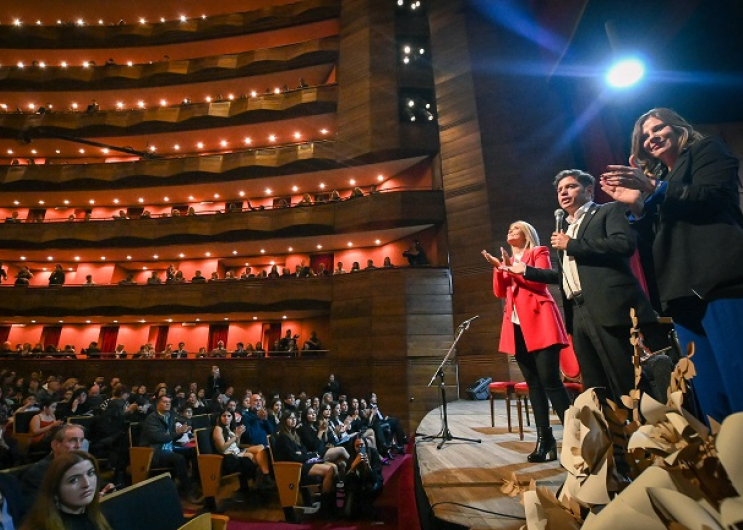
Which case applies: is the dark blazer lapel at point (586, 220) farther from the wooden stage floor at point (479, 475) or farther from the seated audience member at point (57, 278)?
the seated audience member at point (57, 278)

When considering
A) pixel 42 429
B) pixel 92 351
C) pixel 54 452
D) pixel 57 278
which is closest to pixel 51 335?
pixel 57 278

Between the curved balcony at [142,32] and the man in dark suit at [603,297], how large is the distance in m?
16.0

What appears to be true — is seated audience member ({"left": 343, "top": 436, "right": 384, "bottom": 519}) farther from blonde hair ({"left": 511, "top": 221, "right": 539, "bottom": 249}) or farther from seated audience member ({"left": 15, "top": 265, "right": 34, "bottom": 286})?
seated audience member ({"left": 15, "top": 265, "right": 34, "bottom": 286})

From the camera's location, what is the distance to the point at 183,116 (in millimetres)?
13898

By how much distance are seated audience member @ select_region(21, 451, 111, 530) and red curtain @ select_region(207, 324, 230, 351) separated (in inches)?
469

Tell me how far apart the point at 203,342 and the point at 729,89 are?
1412 cm

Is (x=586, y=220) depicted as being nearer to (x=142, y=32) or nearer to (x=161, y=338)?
(x=161, y=338)

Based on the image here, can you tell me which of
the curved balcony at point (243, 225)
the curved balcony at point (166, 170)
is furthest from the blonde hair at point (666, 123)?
the curved balcony at point (166, 170)

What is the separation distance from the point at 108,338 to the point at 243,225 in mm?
6708

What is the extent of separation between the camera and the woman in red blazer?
195 centimetres

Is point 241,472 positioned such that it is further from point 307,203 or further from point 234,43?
point 234,43

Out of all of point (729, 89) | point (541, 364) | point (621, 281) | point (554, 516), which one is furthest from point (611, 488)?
point (729, 89)

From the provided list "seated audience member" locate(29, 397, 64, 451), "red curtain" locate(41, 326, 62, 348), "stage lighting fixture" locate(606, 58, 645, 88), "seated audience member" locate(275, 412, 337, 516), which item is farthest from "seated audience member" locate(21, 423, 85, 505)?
"red curtain" locate(41, 326, 62, 348)

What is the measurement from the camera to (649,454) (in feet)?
1.36
